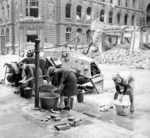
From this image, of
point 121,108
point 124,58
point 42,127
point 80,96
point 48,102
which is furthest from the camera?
point 124,58

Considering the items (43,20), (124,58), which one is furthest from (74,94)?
(43,20)

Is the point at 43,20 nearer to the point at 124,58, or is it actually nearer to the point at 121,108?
the point at 124,58

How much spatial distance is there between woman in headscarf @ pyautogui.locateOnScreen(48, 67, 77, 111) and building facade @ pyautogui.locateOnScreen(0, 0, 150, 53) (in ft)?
88.1

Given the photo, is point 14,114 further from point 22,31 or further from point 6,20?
point 6,20

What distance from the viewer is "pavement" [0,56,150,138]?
457 cm

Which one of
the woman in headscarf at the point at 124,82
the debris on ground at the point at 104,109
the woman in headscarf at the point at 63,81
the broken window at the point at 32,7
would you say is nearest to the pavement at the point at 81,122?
the debris on ground at the point at 104,109

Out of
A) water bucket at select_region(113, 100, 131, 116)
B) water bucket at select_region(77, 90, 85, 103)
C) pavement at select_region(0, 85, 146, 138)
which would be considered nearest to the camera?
pavement at select_region(0, 85, 146, 138)

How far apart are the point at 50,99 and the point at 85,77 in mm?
3119

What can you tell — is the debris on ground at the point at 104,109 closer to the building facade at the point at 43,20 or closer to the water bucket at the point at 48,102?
the water bucket at the point at 48,102

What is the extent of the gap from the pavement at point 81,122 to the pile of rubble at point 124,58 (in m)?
11.8

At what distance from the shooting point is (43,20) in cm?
3331

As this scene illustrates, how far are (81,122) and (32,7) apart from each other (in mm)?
30921

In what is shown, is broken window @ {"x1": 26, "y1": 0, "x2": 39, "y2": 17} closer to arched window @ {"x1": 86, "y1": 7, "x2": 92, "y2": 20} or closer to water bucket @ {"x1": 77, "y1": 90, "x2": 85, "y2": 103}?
arched window @ {"x1": 86, "y1": 7, "x2": 92, "y2": 20}

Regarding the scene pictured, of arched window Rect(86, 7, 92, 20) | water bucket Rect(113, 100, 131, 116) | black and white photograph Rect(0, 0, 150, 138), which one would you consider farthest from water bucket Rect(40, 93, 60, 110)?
arched window Rect(86, 7, 92, 20)
